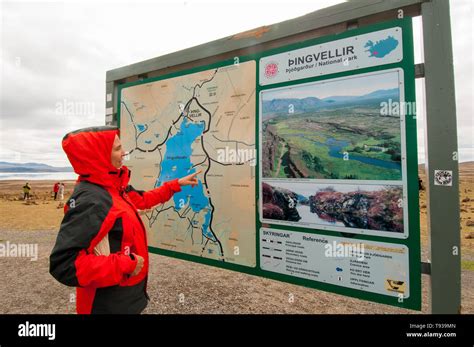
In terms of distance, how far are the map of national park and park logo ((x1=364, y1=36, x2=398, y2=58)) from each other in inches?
37.8

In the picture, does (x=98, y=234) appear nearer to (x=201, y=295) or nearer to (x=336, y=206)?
Answer: (x=336, y=206)

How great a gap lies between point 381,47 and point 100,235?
7.33 ft

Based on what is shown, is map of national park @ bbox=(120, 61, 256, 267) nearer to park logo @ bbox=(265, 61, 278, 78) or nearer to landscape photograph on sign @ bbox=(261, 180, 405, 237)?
park logo @ bbox=(265, 61, 278, 78)

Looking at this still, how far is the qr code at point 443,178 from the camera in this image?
1734 millimetres

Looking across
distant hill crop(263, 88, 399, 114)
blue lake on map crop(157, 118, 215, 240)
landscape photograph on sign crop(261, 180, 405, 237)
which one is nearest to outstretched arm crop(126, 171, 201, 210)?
blue lake on map crop(157, 118, 215, 240)

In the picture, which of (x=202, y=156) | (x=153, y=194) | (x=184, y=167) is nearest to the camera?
(x=153, y=194)

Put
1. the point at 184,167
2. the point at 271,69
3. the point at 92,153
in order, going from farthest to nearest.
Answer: the point at 184,167, the point at 271,69, the point at 92,153

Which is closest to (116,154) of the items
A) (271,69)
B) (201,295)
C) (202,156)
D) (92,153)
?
(92,153)

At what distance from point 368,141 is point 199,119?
5.32 feet

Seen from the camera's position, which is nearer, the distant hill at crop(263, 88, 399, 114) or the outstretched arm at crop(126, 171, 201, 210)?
the distant hill at crop(263, 88, 399, 114)

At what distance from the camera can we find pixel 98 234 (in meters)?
1.52

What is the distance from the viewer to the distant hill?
74.4 inches

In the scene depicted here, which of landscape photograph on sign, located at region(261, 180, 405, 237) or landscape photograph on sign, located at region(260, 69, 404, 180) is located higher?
landscape photograph on sign, located at region(260, 69, 404, 180)

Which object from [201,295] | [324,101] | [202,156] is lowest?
[201,295]
